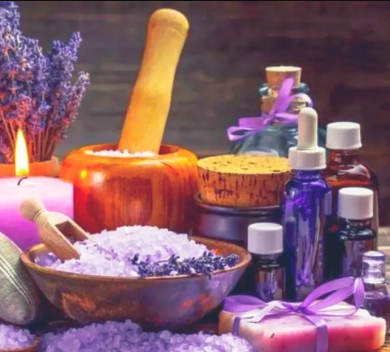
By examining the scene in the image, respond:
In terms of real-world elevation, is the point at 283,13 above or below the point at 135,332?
above

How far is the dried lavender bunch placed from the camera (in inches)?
39.1

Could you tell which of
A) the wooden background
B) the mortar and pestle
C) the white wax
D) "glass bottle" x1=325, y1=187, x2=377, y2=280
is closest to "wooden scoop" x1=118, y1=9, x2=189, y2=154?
the mortar and pestle

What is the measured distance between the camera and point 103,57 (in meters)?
2.16

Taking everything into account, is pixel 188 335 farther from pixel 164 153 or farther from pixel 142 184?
pixel 164 153

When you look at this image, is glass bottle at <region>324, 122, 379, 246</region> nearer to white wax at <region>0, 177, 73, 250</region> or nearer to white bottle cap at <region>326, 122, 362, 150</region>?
white bottle cap at <region>326, 122, 362, 150</region>

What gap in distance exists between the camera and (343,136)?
3.05 feet

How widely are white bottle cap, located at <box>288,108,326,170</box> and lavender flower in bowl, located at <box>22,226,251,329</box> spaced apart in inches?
3.7

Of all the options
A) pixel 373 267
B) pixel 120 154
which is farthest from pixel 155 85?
pixel 373 267

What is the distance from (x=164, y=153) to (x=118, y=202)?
121 millimetres

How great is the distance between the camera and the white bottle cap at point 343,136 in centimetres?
93

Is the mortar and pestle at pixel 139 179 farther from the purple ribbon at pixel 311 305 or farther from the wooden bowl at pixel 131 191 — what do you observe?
the purple ribbon at pixel 311 305

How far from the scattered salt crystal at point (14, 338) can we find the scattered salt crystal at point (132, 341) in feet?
0.05

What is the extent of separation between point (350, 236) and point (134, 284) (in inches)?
9.0

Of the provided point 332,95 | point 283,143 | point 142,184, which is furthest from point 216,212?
point 332,95
